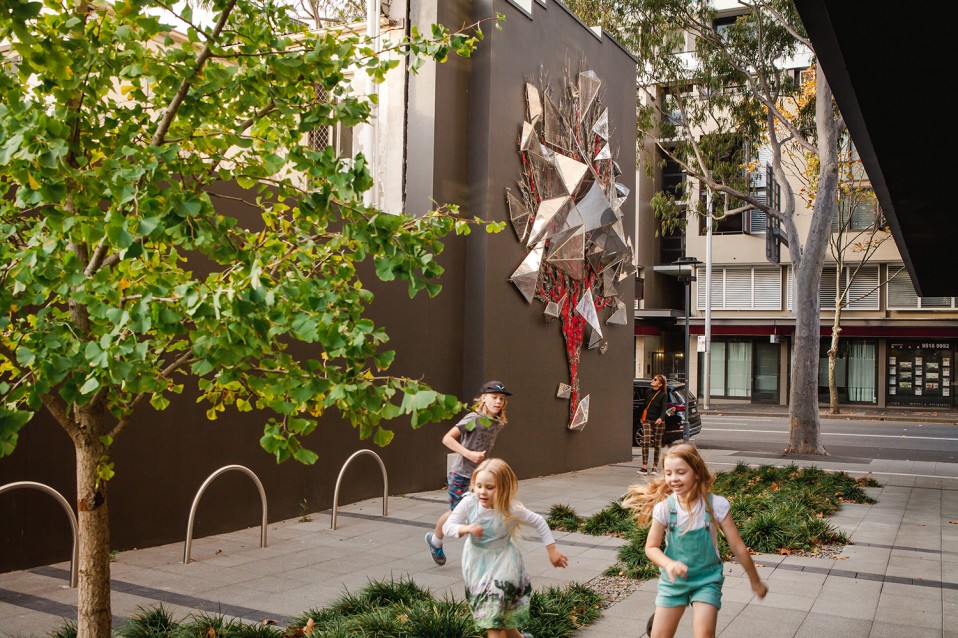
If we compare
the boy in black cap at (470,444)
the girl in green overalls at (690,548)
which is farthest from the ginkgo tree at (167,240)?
the boy in black cap at (470,444)

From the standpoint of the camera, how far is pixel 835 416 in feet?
110

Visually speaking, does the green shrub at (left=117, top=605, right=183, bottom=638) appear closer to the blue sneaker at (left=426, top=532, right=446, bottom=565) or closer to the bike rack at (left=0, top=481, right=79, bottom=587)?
the bike rack at (left=0, top=481, right=79, bottom=587)

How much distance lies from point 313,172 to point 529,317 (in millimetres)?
10587

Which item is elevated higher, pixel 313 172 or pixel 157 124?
pixel 157 124

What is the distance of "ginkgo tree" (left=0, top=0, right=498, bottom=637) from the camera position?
3.44 m

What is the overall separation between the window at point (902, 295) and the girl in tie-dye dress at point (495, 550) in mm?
37439

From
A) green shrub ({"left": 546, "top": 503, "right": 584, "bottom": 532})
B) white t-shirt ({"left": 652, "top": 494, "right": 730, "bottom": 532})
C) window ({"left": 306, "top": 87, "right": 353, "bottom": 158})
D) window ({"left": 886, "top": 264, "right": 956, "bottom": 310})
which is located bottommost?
green shrub ({"left": 546, "top": 503, "right": 584, "bottom": 532})

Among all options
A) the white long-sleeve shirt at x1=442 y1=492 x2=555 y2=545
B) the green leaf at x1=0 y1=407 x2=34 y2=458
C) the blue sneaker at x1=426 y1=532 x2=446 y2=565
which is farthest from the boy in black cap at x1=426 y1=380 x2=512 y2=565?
the green leaf at x1=0 y1=407 x2=34 y2=458

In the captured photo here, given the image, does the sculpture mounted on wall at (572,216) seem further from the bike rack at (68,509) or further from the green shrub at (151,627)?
the green shrub at (151,627)

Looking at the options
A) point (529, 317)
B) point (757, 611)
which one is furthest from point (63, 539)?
point (529, 317)

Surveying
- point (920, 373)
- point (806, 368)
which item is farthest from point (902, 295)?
point (806, 368)

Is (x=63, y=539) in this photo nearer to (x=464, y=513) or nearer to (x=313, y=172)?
(x=464, y=513)

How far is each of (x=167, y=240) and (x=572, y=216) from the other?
11.5 metres

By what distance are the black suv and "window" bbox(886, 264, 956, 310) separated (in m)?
20.9
